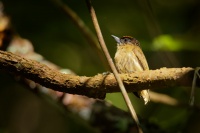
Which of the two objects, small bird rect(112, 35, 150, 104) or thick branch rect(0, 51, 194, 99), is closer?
thick branch rect(0, 51, 194, 99)

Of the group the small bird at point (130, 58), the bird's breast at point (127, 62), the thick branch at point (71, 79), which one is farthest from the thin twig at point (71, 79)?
the bird's breast at point (127, 62)

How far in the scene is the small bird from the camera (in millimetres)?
2508

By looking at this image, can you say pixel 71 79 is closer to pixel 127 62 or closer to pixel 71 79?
pixel 71 79

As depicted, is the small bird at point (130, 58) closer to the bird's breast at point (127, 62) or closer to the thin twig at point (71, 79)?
the bird's breast at point (127, 62)

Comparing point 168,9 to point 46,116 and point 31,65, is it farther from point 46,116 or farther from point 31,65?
point 31,65

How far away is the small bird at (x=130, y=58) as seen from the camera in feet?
8.23

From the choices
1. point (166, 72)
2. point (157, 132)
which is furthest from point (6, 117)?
point (166, 72)

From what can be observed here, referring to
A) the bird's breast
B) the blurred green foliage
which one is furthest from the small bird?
the blurred green foliage

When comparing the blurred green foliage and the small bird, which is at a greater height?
the blurred green foliage

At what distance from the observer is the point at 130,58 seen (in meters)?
2.62

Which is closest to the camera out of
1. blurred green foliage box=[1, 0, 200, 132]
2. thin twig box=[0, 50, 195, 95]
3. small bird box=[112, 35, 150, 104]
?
thin twig box=[0, 50, 195, 95]

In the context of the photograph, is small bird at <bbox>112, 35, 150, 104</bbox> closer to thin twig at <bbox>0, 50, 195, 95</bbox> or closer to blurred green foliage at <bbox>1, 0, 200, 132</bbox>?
thin twig at <bbox>0, 50, 195, 95</bbox>

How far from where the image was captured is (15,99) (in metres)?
4.49

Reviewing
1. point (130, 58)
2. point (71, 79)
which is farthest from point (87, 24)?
point (71, 79)
